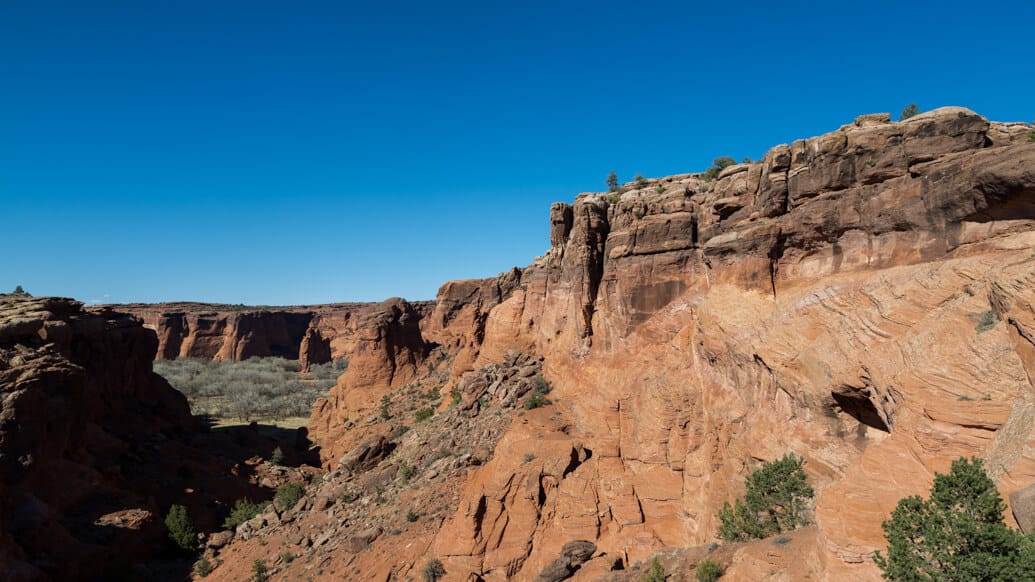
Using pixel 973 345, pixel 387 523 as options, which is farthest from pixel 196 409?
pixel 973 345

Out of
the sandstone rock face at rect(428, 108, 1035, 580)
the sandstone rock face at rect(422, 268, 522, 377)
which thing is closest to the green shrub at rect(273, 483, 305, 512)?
the sandstone rock face at rect(428, 108, 1035, 580)

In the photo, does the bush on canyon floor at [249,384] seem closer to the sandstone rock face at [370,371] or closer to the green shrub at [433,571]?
the sandstone rock face at [370,371]

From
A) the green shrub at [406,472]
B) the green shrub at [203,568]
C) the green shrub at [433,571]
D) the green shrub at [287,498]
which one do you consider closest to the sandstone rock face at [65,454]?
the green shrub at [203,568]

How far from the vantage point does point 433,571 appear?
22.8 metres

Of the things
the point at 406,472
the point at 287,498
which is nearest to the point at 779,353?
the point at 406,472

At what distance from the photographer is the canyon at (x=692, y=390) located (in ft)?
44.8

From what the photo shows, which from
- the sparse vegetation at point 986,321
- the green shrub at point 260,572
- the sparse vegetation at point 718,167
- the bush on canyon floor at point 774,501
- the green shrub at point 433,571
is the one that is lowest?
the green shrub at point 260,572

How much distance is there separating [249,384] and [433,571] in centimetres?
8399

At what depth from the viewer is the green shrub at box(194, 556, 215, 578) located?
29531 mm

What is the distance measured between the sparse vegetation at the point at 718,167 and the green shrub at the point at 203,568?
38139 mm

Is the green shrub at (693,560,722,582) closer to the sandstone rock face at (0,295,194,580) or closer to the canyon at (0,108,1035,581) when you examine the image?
the canyon at (0,108,1035,581)

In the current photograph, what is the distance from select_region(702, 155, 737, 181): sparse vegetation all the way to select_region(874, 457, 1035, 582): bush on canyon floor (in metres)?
19.5

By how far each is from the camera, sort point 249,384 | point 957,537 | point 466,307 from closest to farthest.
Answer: point 957,537 < point 466,307 < point 249,384

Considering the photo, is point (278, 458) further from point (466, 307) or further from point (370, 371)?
point (466, 307)
